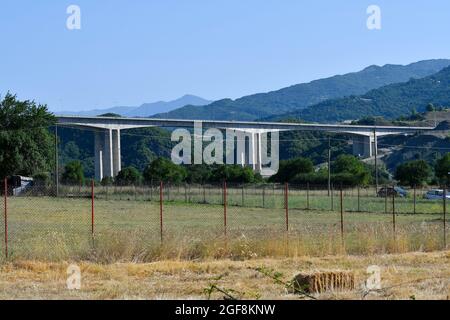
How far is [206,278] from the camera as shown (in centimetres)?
1514

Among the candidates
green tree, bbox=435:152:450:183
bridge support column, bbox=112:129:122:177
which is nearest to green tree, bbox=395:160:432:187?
green tree, bbox=435:152:450:183

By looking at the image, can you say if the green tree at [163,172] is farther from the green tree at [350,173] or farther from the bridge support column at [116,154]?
the bridge support column at [116,154]

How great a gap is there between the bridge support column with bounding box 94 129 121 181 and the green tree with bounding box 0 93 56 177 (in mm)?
26643

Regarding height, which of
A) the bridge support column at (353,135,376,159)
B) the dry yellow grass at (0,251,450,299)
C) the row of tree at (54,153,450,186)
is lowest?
the row of tree at (54,153,450,186)

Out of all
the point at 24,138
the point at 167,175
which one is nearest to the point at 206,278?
the point at 24,138

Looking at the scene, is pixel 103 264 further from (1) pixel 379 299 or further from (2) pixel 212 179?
(2) pixel 212 179

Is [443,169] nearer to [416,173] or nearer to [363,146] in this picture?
[416,173]

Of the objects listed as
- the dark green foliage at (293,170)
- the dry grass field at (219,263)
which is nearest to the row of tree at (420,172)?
the dark green foliage at (293,170)

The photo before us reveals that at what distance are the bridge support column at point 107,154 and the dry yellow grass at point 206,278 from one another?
90.8 meters

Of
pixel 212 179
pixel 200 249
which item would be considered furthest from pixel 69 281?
pixel 212 179

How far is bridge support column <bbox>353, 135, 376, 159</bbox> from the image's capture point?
139750 mm

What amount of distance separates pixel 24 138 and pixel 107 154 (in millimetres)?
34010

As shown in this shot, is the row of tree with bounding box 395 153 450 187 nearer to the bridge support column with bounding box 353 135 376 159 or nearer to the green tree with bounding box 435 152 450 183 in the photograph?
the green tree with bounding box 435 152 450 183

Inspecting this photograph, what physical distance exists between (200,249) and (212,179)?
2953 inches
